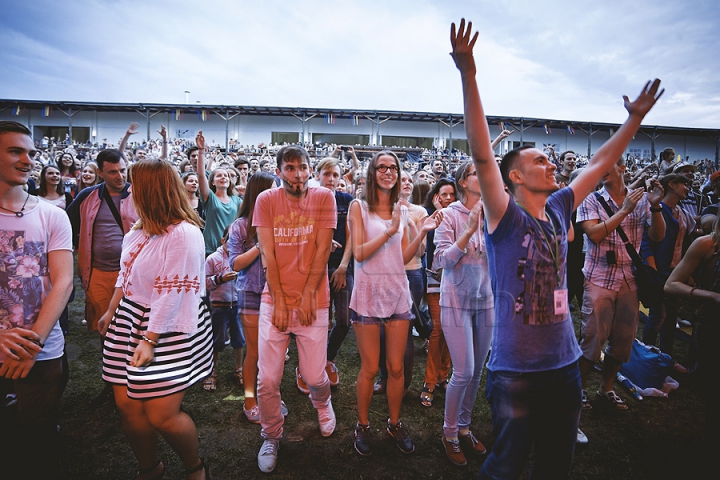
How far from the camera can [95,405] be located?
296cm

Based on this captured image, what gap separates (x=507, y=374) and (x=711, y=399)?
1.24 metres

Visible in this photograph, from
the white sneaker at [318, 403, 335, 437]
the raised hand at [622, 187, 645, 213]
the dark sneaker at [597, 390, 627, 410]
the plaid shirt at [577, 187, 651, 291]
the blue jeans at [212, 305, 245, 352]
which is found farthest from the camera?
the blue jeans at [212, 305, 245, 352]

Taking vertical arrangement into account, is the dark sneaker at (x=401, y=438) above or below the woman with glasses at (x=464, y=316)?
below

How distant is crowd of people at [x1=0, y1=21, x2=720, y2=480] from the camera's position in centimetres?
152

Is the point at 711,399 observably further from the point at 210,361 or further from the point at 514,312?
the point at 210,361

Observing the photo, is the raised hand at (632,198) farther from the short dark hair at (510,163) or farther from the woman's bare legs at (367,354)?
the woman's bare legs at (367,354)

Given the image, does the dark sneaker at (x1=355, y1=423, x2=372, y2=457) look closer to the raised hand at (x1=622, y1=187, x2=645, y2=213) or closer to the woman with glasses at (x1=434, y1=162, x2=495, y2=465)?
the woman with glasses at (x1=434, y1=162, x2=495, y2=465)

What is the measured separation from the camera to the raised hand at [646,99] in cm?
169

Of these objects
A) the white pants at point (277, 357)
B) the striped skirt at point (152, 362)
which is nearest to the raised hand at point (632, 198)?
the white pants at point (277, 357)

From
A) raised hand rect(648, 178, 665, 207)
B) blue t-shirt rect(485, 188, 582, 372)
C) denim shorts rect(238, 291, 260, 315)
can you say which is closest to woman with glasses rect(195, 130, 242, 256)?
denim shorts rect(238, 291, 260, 315)

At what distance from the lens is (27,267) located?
1888 mm

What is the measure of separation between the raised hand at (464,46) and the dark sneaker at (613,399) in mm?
3360

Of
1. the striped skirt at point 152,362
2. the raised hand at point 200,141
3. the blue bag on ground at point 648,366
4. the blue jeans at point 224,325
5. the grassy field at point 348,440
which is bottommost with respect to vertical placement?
the grassy field at point 348,440

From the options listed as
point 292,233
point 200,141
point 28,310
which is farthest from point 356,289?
point 200,141
